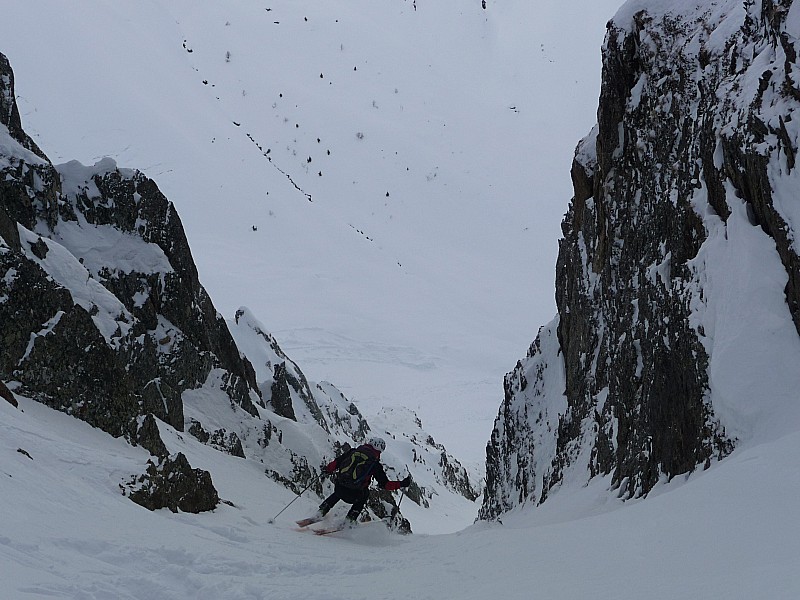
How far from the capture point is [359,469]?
33.2 feet

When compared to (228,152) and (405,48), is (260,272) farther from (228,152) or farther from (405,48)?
(405,48)

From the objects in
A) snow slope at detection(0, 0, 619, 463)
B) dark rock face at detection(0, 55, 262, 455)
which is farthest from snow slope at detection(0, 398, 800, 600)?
snow slope at detection(0, 0, 619, 463)

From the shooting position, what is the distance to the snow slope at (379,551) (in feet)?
14.5

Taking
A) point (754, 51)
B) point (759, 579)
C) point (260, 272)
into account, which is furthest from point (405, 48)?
point (759, 579)

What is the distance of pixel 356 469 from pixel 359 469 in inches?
1.7

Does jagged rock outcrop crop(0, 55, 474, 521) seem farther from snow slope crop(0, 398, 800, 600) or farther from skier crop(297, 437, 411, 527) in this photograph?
snow slope crop(0, 398, 800, 600)

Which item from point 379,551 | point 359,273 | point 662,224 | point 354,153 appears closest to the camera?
point 379,551

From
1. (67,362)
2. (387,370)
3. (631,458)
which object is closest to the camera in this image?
(631,458)

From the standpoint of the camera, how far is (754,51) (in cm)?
903

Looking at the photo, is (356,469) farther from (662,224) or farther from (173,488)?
(662,224)

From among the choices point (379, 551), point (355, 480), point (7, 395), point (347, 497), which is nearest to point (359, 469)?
point (355, 480)

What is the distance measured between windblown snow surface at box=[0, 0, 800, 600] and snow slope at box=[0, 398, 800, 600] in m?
0.03

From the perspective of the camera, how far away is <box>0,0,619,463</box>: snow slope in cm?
3850

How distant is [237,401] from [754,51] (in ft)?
41.5
